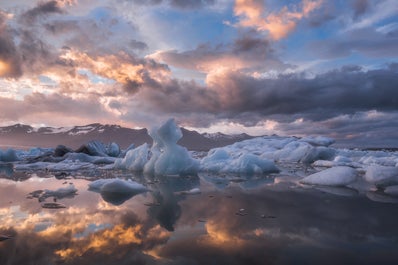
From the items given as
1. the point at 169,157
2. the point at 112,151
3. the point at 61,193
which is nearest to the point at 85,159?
the point at 112,151

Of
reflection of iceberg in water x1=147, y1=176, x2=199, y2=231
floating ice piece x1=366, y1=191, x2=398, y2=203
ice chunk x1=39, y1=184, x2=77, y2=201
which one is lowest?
floating ice piece x1=366, y1=191, x2=398, y2=203

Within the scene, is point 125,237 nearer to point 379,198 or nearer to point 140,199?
point 140,199

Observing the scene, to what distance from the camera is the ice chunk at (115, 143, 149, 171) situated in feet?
54.0

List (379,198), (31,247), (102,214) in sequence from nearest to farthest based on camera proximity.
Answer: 1. (31,247)
2. (102,214)
3. (379,198)

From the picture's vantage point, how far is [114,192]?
827cm

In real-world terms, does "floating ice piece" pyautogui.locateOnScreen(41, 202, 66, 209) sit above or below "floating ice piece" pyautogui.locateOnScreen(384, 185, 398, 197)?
above

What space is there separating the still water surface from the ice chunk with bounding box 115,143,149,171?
8999 millimetres

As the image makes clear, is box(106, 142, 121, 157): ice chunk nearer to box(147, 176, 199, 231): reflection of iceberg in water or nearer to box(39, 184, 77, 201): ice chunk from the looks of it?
box(39, 184, 77, 201): ice chunk

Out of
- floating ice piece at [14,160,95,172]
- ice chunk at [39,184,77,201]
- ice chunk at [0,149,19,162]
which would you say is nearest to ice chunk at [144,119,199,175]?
floating ice piece at [14,160,95,172]

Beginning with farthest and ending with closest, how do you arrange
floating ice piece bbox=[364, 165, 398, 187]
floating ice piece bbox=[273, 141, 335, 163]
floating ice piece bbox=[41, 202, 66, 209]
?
floating ice piece bbox=[273, 141, 335, 163]
floating ice piece bbox=[364, 165, 398, 187]
floating ice piece bbox=[41, 202, 66, 209]

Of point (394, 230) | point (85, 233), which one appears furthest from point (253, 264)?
point (394, 230)

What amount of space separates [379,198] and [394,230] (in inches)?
141

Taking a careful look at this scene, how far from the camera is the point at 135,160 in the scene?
54.9ft

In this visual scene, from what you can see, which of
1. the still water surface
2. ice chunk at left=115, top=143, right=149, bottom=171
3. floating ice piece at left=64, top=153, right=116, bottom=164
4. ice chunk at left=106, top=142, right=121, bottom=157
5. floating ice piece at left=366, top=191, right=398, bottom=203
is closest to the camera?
the still water surface
